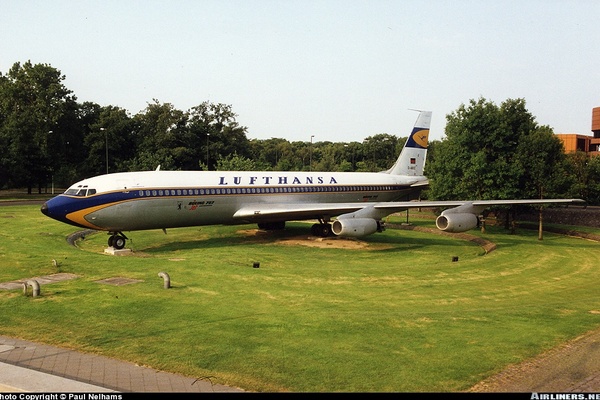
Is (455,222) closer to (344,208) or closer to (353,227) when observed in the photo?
(353,227)

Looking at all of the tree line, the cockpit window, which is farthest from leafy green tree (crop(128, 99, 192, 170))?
the cockpit window

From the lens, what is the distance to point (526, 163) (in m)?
42.0

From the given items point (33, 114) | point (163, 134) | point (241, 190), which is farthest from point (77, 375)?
point (33, 114)

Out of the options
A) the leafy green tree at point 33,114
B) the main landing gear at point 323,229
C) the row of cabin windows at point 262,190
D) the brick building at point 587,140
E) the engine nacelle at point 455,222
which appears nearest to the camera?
the row of cabin windows at point 262,190

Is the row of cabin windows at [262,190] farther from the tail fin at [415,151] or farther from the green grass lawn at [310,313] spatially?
the green grass lawn at [310,313]

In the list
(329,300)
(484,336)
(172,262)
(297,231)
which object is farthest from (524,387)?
(297,231)

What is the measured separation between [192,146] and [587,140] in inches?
3170

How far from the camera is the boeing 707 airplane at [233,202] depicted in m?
27.6

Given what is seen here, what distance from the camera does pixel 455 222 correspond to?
3195 cm

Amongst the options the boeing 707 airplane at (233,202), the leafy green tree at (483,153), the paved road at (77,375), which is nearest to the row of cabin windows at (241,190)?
the boeing 707 airplane at (233,202)

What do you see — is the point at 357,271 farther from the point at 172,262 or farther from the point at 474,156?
the point at 474,156

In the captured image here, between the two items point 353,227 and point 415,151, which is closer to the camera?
point 353,227

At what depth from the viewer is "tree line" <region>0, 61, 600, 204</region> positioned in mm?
41812

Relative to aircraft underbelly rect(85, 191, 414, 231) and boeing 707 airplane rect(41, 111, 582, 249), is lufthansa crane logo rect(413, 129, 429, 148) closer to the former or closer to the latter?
boeing 707 airplane rect(41, 111, 582, 249)
